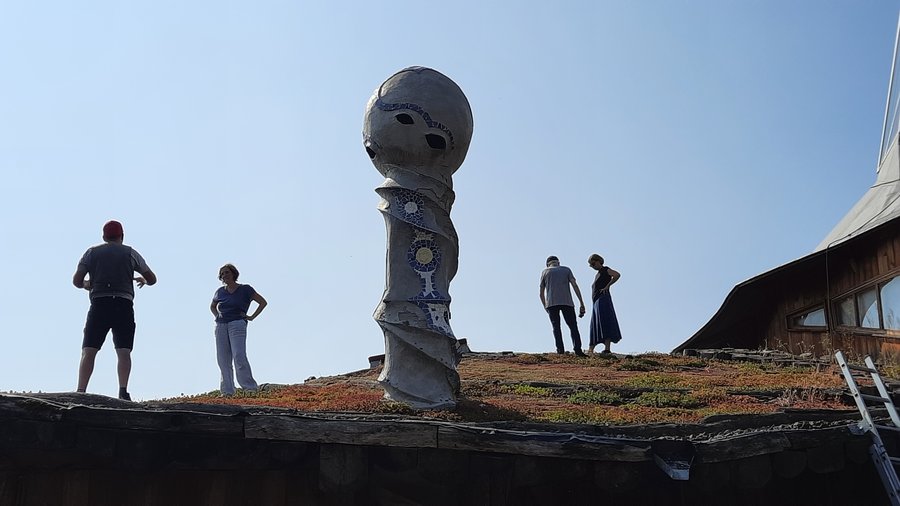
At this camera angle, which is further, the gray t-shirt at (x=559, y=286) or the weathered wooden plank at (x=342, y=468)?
the gray t-shirt at (x=559, y=286)

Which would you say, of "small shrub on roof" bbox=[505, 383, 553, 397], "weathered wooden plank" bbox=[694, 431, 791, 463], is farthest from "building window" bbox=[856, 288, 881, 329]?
"weathered wooden plank" bbox=[694, 431, 791, 463]

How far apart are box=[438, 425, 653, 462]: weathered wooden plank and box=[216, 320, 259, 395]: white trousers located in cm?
535

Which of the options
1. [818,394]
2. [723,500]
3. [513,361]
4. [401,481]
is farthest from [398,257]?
[513,361]

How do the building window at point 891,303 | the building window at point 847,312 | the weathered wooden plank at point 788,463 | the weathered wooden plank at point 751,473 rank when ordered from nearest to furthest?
the weathered wooden plank at point 751,473 → the weathered wooden plank at point 788,463 → the building window at point 891,303 → the building window at point 847,312

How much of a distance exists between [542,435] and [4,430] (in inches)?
157

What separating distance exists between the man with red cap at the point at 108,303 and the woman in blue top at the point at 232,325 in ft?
6.89

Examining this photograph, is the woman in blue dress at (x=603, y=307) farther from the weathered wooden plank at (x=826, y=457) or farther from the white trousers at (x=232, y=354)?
the weathered wooden plank at (x=826, y=457)

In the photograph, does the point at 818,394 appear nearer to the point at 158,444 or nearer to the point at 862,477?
the point at 862,477

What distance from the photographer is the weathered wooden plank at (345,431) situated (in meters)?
6.87

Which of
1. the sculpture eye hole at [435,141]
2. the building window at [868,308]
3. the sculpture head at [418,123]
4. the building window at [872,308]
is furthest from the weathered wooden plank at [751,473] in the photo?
the building window at [868,308]

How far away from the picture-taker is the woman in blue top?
11523 mm

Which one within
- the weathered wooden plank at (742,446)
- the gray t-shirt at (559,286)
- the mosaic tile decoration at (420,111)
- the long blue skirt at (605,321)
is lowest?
the weathered wooden plank at (742,446)

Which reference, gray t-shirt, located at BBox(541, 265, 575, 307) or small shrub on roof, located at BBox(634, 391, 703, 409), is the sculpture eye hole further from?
gray t-shirt, located at BBox(541, 265, 575, 307)

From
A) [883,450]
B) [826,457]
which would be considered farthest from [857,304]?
[826,457]
